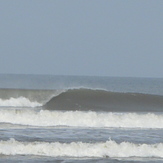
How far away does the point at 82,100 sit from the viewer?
129 ft

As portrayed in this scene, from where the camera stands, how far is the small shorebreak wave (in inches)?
1463

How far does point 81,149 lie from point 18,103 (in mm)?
19276

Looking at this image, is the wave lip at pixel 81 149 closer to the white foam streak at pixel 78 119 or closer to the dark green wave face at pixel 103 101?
the white foam streak at pixel 78 119

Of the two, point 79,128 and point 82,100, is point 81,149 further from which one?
point 82,100

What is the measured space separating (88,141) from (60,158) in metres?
2.80

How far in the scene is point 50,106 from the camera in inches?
1453

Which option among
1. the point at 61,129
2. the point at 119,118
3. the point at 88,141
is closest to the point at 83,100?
the point at 119,118

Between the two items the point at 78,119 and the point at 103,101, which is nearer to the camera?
the point at 78,119

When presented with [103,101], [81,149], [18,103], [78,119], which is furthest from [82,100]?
[81,149]

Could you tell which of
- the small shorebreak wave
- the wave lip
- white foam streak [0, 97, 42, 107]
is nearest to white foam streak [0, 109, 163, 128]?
the wave lip

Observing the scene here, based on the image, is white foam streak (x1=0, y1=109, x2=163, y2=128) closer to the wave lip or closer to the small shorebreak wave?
the wave lip

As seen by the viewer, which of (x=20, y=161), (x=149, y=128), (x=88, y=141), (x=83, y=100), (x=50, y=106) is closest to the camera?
(x=20, y=161)

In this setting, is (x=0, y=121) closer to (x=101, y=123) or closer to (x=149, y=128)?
(x=101, y=123)

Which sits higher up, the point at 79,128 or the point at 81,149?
the point at 79,128
